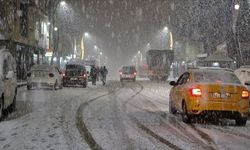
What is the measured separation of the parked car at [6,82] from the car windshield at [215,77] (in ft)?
17.2

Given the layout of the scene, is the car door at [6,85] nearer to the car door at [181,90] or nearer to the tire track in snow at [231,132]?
the car door at [181,90]

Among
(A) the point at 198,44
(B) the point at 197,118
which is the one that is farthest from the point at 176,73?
(B) the point at 197,118

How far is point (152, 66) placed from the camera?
64.4 metres

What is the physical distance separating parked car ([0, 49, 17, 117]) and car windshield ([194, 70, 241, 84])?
5.25 metres

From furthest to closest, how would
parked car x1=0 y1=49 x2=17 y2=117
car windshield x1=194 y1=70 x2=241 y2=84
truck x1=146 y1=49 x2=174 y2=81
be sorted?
truck x1=146 y1=49 x2=174 y2=81
parked car x1=0 y1=49 x2=17 y2=117
car windshield x1=194 y1=70 x2=241 y2=84

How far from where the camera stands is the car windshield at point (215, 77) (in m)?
15.0

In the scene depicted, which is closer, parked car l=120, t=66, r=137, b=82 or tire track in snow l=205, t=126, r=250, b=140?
tire track in snow l=205, t=126, r=250, b=140

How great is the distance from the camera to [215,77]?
15.2 meters

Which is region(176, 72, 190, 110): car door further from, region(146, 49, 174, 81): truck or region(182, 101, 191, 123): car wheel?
region(146, 49, 174, 81): truck

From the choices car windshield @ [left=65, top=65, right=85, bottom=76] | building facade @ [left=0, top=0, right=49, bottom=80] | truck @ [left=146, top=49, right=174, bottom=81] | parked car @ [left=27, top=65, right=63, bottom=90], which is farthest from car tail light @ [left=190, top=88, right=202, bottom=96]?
truck @ [left=146, top=49, right=174, bottom=81]

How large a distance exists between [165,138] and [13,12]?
3958 centimetres

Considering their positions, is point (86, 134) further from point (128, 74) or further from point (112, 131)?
point (128, 74)

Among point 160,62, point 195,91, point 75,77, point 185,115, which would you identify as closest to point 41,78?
point 75,77

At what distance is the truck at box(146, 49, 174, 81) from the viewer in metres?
63.8
